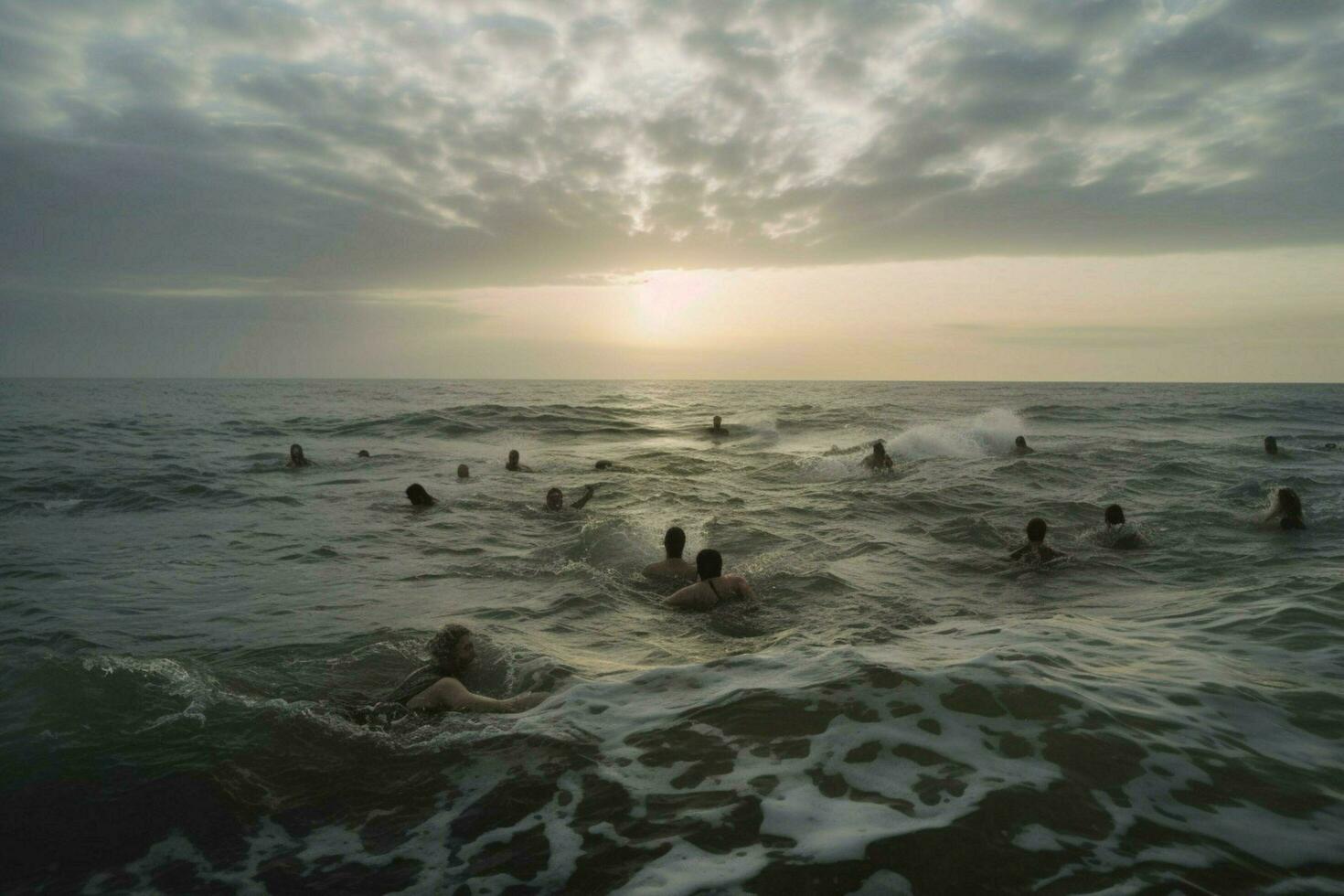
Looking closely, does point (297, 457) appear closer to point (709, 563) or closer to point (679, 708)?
point (709, 563)

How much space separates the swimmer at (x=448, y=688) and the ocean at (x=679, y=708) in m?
0.23

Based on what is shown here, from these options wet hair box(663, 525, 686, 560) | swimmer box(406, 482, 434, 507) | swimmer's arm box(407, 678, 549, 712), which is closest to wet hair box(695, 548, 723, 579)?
wet hair box(663, 525, 686, 560)

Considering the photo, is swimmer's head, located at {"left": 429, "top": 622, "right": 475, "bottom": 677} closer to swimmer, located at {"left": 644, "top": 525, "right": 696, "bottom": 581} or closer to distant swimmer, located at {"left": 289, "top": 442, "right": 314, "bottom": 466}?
swimmer, located at {"left": 644, "top": 525, "right": 696, "bottom": 581}

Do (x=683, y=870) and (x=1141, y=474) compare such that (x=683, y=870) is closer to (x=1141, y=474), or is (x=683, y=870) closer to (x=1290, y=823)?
(x=1290, y=823)

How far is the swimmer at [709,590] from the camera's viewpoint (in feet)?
29.5

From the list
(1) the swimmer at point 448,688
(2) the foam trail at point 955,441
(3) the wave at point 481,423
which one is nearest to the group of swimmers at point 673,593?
(1) the swimmer at point 448,688

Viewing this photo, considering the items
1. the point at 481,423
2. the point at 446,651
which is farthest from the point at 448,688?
the point at 481,423

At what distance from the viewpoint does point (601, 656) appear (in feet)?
23.7

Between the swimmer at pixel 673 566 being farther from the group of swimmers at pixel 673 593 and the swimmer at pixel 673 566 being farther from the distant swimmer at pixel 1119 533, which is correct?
the distant swimmer at pixel 1119 533

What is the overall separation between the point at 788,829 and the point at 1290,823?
2.70m

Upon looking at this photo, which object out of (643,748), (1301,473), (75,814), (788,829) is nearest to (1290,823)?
(788,829)

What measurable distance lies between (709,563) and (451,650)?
3.83m

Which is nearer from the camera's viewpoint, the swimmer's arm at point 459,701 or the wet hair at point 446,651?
the swimmer's arm at point 459,701

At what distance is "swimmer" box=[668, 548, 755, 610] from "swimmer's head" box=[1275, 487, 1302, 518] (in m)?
10.5
